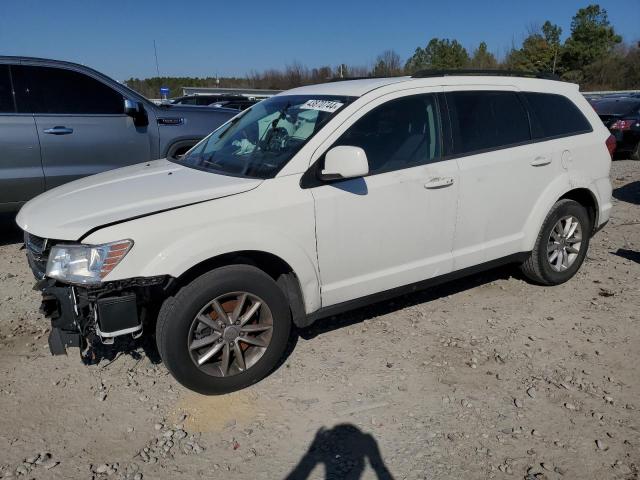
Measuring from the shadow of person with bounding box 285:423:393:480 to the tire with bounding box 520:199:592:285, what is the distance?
248 centimetres

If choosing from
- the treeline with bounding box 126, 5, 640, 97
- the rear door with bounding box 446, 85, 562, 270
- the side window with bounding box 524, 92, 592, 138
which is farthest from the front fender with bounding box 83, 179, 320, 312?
the treeline with bounding box 126, 5, 640, 97

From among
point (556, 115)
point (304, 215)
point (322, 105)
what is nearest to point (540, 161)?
point (556, 115)

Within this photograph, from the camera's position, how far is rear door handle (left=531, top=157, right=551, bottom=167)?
4.20m

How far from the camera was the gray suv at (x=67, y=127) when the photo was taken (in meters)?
5.57

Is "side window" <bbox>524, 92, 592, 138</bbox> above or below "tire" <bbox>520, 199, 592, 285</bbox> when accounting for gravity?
above

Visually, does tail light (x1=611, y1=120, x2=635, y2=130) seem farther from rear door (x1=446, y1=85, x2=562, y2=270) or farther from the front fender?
the front fender

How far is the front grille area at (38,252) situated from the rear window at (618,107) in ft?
42.2

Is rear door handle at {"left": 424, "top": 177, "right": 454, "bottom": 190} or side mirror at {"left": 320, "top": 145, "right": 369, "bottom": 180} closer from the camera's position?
side mirror at {"left": 320, "top": 145, "right": 369, "bottom": 180}

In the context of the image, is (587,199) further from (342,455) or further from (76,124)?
(76,124)

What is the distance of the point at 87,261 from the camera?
279cm

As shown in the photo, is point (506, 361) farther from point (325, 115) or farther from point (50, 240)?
point (50, 240)

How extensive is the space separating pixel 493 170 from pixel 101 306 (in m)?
2.84

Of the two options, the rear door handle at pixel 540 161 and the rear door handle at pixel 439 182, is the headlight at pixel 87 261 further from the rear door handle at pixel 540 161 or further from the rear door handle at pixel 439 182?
the rear door handle at pixel 540 161

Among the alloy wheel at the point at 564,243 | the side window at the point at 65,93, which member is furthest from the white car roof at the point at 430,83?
the side window at the point at 65,93
